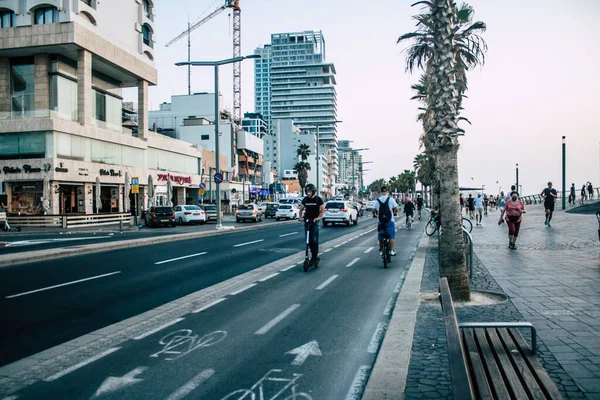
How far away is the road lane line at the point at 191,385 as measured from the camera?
13.8 feet

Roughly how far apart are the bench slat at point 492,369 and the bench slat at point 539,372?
248 mm

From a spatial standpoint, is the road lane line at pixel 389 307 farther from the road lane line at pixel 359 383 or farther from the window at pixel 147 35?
the window at pixel 147 35

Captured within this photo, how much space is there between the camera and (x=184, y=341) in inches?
232

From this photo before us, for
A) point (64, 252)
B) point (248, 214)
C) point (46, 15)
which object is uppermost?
point (46, 15)

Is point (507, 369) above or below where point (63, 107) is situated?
below

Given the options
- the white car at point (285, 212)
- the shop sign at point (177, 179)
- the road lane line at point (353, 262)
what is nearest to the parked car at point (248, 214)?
the white car at point (285, 212)

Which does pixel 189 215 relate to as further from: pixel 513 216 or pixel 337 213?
pixel 513 216

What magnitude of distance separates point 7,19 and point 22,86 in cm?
612

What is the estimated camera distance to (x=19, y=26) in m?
41.3

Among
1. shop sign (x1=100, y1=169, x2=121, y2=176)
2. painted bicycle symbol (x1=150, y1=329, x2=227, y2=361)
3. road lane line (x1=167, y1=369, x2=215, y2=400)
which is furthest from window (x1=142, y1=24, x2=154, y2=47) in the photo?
road lane line (x1=167, y1=369, x2=215, y2=400)

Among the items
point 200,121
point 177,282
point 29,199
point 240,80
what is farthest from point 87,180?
point 240,80

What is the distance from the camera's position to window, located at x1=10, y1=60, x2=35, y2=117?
42.7m

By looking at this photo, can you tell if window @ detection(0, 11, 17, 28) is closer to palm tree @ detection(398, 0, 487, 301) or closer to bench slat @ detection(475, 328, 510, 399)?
palm tree @ detection(398, 0, 487, 301)

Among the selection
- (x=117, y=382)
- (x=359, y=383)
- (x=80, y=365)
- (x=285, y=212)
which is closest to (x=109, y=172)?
(x=285, y=212)
